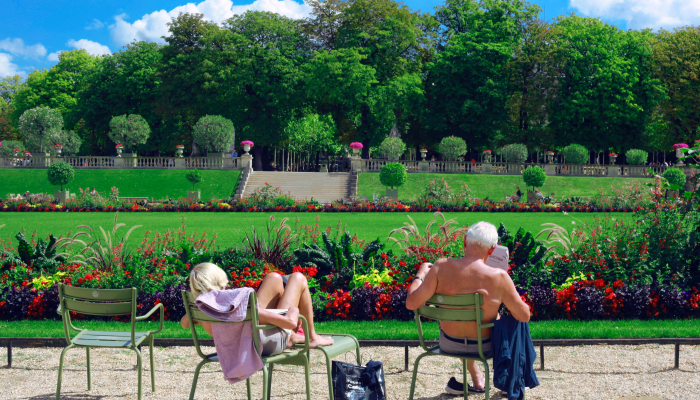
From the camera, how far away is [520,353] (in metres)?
4.00

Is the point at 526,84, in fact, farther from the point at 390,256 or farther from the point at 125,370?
the point at 125,370

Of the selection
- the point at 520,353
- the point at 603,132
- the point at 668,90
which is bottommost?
the point at 520,353

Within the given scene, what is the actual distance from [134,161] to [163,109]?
652 centimetres

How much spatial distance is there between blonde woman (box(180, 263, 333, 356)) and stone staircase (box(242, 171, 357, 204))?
95.0 ft

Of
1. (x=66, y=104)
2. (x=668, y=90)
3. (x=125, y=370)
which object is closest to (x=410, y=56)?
(x=668, y=90)

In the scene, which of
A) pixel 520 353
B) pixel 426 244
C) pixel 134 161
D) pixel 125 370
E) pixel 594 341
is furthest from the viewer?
pixel 134 161

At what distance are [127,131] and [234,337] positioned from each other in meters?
43.8

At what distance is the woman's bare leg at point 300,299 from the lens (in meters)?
4.05

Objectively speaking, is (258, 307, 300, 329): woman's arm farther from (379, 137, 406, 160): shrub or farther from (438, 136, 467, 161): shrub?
(438, 136, 467, 161): shrub

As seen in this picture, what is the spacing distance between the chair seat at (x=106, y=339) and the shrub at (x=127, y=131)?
1666 inches

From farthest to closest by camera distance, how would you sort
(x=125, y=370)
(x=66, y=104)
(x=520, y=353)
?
(x=66, y=104) → (x=125, y=370) → (x=520, y=353)

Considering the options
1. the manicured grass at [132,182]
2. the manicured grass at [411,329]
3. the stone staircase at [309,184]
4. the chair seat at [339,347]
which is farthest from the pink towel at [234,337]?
the manicured grass at [132,182]

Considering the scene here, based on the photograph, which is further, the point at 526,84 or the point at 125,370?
the point at 526,84

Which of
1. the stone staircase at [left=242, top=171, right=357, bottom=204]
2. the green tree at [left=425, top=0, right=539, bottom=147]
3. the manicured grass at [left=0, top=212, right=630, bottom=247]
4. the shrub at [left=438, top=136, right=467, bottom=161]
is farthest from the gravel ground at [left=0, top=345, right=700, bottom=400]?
the green tree at [left=425, top=0, right=539, bottom=147]
